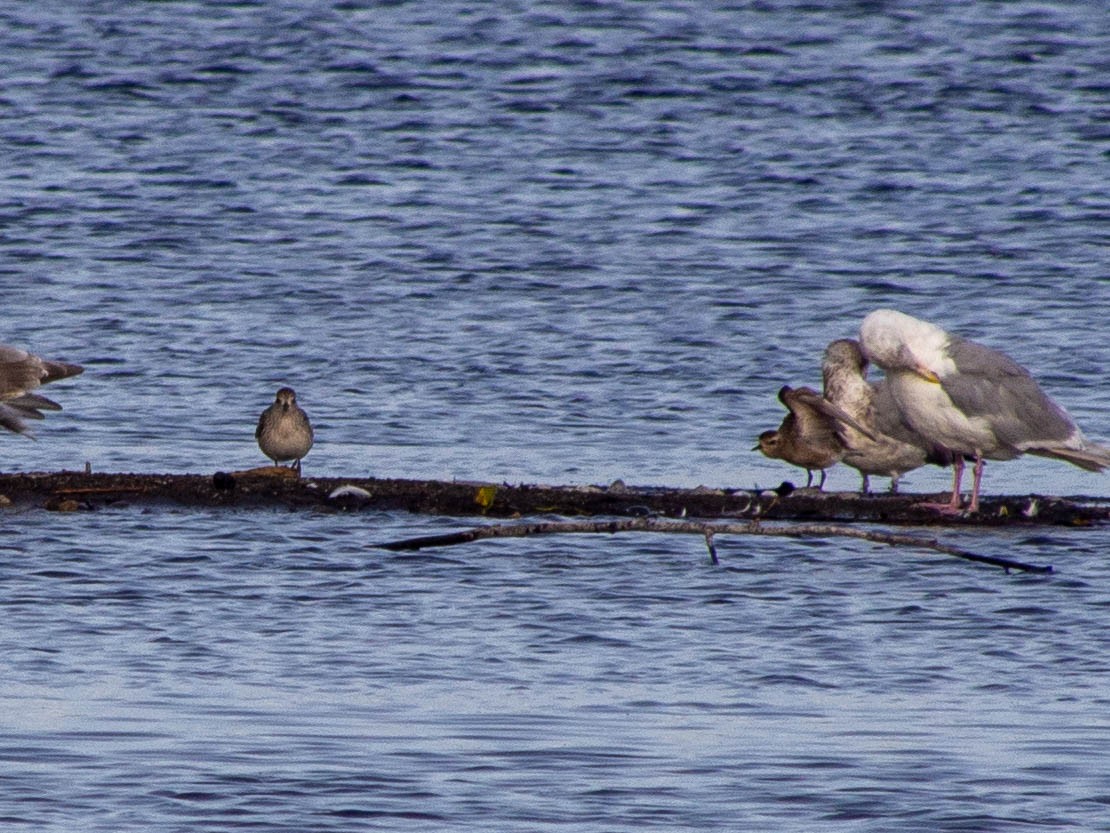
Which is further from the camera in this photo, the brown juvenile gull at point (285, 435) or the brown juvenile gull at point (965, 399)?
the brown juvenile gull at point (285, 435)

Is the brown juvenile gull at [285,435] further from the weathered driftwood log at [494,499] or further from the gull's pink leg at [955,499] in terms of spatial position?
the gull's pink leg at [955,499]

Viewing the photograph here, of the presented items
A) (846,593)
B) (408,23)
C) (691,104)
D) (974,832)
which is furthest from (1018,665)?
(408,23)

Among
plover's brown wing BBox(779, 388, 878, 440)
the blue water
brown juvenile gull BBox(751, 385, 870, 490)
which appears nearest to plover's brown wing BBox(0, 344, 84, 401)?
the blue water

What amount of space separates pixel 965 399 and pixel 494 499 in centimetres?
260

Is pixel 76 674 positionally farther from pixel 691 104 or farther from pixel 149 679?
pixel 691 104

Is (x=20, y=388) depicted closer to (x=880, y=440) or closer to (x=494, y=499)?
(x=494, y=499)

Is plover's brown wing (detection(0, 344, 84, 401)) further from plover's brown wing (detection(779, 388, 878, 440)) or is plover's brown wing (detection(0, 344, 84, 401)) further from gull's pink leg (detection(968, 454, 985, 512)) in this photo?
gull's pink leg (detection(968, 454, 985, 512))

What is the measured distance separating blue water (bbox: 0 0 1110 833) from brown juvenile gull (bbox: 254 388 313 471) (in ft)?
3.05

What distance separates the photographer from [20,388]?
12.4m

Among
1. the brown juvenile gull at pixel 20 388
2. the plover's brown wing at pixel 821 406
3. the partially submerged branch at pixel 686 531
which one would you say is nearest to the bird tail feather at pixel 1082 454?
the plover's brown wing at pixel 821 406

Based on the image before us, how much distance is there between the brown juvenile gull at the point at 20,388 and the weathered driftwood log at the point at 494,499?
0.57 metres

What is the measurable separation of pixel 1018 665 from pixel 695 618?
140cm

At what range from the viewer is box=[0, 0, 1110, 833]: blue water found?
7.57 metres

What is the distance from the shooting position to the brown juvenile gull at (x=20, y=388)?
12.4 meters
